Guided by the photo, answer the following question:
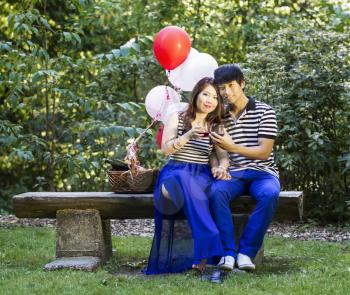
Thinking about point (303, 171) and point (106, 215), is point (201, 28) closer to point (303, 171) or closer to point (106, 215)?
point (303, 171)

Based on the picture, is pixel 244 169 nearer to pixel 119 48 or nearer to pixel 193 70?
pixel 193 70

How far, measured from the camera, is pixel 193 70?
489cm

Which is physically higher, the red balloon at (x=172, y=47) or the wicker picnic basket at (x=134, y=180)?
the red balloon at (x=172, y=47)

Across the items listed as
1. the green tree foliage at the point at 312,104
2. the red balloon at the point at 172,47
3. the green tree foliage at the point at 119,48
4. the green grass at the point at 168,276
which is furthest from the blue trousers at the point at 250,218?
the green tree foliage at the point at 119,48

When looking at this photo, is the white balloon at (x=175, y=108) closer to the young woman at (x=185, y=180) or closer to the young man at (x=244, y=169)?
the young woman at (x=185, y=180)

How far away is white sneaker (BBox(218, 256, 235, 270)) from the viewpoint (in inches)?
168

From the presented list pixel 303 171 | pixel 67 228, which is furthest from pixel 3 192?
pixel 67 228

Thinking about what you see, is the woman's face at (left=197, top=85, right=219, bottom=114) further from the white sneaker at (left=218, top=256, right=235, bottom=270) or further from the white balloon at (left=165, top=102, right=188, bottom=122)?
the white sneaker at (left=218, top=256, right=235, bottom=270)

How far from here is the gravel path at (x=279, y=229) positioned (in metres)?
6.61

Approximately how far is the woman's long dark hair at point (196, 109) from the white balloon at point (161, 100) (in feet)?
1.40

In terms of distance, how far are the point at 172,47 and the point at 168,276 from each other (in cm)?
152

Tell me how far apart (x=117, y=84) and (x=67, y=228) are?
14.6ft

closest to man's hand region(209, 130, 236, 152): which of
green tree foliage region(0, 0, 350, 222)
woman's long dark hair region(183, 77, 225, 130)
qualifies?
woman's long dark hair region(183, 77, 225, 130)

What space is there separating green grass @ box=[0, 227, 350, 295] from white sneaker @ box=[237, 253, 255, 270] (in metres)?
0.05
